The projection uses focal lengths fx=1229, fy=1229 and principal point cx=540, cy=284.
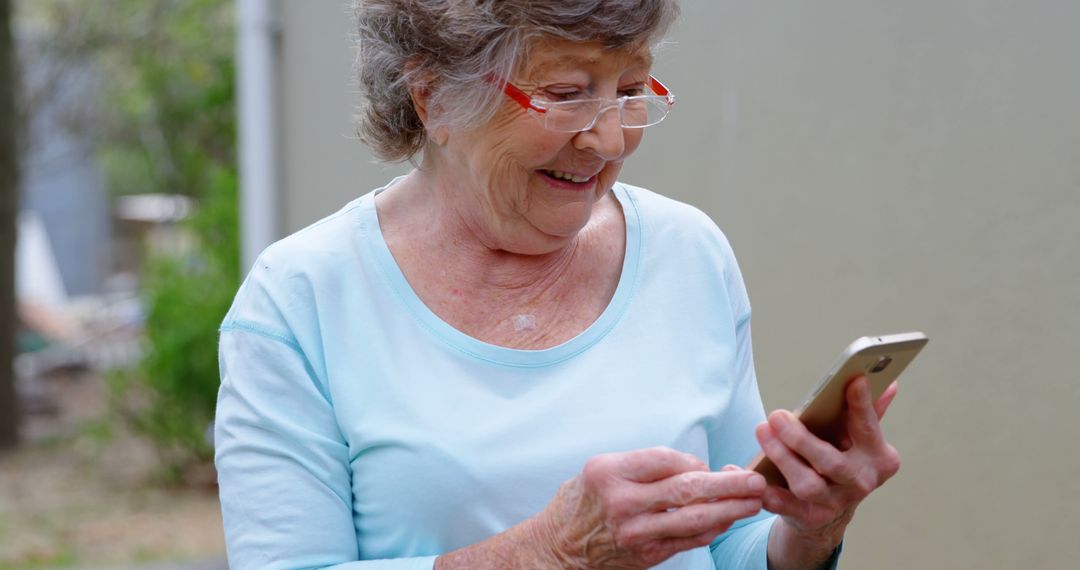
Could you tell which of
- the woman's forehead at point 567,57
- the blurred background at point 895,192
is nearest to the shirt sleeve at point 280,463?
the woman's forehead at point 567,57

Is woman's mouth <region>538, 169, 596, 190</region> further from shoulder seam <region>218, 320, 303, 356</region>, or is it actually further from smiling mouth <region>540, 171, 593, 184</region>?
shoulder seam <region>218, 320, 303, 356</region>

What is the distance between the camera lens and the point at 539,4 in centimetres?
177

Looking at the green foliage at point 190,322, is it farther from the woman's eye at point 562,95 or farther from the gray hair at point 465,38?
the woman's eye at point 562,95

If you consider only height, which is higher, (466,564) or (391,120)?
(391,120)

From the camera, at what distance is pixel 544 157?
72.9 inches

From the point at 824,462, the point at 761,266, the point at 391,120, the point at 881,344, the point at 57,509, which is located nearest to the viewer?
the point at 881,344

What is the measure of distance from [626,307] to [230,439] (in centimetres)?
65

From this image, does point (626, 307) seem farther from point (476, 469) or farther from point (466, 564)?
point (466, 564)

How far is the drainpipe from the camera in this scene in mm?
5062

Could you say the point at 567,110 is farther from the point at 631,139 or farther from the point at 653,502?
the point at 653,502

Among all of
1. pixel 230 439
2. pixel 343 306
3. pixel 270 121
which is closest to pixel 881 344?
pixel 343 306

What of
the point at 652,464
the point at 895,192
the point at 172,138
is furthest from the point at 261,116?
the point at 172,138

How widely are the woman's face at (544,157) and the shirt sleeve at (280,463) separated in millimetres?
378

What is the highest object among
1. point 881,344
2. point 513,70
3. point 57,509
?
point 513,70
